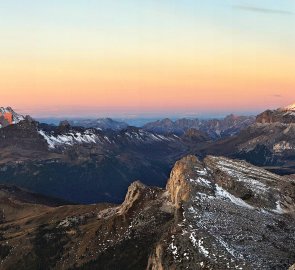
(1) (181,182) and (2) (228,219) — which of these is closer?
(2) (228,219)

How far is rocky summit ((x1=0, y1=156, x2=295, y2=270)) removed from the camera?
81.5 m

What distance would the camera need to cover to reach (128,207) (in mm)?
143500

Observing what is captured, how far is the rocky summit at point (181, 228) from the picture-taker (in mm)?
81500

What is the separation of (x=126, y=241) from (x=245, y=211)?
33.5 meters

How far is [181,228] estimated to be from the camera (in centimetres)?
8981

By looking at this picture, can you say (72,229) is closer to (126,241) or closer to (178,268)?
(126,241)

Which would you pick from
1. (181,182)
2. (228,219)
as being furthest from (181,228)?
(181,182)

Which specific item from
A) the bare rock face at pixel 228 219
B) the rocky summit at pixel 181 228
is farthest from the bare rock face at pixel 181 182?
the rocky summit at pixel 181 228

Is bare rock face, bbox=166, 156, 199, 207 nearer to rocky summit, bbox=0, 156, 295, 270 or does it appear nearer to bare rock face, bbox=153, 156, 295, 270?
bare rock face, bbox=153, 156, 295, 270

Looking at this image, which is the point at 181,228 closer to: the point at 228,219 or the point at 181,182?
→ the point at 228,219

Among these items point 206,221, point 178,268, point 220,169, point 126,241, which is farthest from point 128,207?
point 178,268

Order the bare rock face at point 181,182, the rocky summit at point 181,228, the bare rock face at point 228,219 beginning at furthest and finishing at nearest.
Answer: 1. the bare rock face at point 181,182
2. the rocky summit at point 181,228
3. the bare rock face at point 228,219

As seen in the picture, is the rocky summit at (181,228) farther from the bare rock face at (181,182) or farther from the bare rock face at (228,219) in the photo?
the bare rock face at (181,182)

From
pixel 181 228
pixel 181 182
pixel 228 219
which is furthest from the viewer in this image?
pixel 181 182
